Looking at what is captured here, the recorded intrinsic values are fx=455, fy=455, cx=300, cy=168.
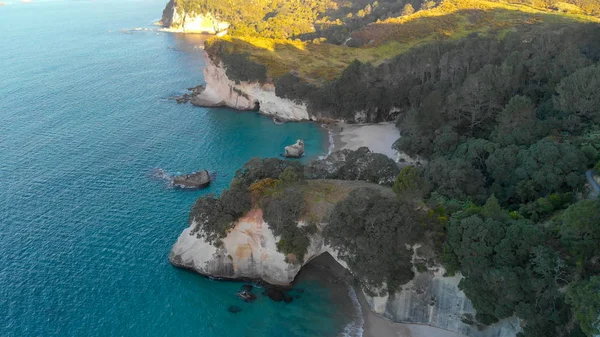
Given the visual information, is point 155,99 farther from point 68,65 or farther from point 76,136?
point 68,65

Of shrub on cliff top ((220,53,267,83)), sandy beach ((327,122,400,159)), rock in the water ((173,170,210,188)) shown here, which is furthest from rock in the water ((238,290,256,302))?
shrub on cliff top ((220,53,267,83))

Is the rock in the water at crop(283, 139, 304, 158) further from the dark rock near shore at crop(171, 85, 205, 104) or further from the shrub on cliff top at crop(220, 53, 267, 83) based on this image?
the dark rock near shore at crop(171, 85, 205, 104)

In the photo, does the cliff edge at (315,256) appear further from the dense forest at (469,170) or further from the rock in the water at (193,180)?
the rock in the water at (193,180)

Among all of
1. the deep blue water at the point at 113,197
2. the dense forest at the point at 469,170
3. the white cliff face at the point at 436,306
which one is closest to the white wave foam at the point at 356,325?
the deep blue water at the point at 113,197

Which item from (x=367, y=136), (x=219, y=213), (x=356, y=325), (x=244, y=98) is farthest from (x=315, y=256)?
(x=244, y=98)

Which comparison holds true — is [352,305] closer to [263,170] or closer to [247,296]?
[247,296]
